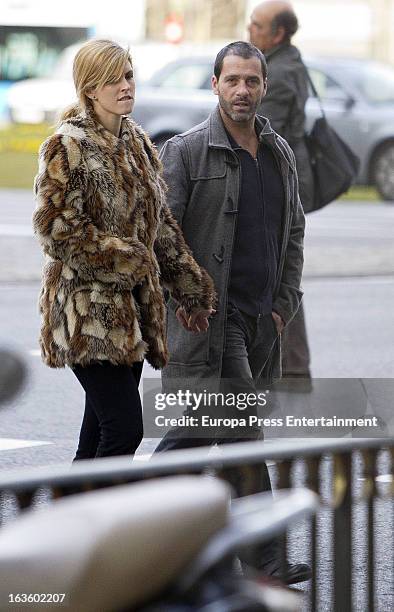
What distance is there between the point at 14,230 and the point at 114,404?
1386 centimetres

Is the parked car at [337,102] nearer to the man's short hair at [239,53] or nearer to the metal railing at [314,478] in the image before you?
the man's short hair at [239,53]

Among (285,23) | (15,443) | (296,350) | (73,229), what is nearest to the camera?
(73,229)

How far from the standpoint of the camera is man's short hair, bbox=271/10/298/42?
7.79 metres

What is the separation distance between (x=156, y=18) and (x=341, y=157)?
1273 inches

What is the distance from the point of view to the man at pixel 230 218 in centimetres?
561

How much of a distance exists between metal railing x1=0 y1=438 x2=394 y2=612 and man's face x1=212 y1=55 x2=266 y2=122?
2.57 m

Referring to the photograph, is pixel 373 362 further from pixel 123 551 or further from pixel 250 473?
pixel 123 551

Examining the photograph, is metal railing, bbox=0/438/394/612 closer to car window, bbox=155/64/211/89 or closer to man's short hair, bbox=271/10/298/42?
man's short hair, bbox=271/10/298/42

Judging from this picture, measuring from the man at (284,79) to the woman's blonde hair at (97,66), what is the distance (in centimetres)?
271

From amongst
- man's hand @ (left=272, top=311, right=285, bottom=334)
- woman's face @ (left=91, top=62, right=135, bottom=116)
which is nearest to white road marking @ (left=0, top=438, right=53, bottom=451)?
man's hand @ (left=272, top=311, right=285, bottom=334)

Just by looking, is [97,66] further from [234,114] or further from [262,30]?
[262,30]

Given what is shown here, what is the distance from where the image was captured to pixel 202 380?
223 inches

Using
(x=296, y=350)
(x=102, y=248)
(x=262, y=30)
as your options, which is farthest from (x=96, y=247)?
(x=296, y=350)

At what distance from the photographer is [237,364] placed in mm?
5652
